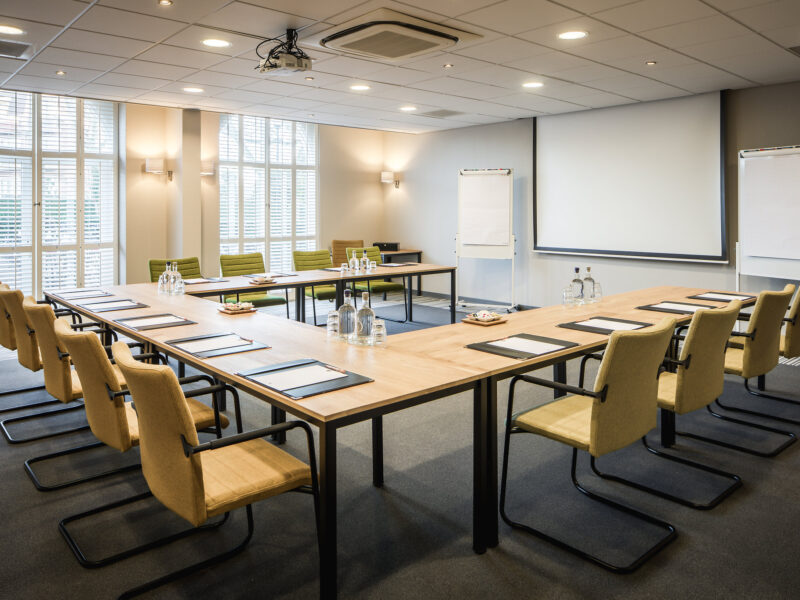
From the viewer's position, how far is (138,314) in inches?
150

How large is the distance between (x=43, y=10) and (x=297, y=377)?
317cm

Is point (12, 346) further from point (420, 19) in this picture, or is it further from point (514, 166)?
point (514, 166)

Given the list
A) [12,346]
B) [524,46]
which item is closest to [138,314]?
[12,346]

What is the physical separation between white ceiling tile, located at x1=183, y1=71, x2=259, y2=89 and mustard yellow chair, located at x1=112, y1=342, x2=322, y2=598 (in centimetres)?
408

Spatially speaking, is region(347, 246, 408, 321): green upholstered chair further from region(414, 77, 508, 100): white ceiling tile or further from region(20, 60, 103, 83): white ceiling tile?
region(20, 60, 103, 83): white ceiling tile

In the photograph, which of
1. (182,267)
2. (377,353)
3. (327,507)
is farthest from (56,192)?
(327,507)

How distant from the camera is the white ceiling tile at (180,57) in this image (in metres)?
4.71

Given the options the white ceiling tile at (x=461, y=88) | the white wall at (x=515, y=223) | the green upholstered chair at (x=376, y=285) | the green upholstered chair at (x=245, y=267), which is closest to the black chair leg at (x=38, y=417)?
the green upholstered chair at (x=245, y=267)

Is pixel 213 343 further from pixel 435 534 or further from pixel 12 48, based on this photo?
pixel 12 48

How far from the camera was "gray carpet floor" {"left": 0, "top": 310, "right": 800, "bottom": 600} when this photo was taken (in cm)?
222

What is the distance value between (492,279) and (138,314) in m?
6.15

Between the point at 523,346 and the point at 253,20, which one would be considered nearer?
the point at 523,346

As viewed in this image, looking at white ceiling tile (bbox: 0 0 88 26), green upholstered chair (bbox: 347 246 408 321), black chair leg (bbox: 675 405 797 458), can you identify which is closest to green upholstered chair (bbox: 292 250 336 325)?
green upholstered chair (bbox: 347 246 408 321)

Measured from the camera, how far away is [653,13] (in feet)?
12.7
